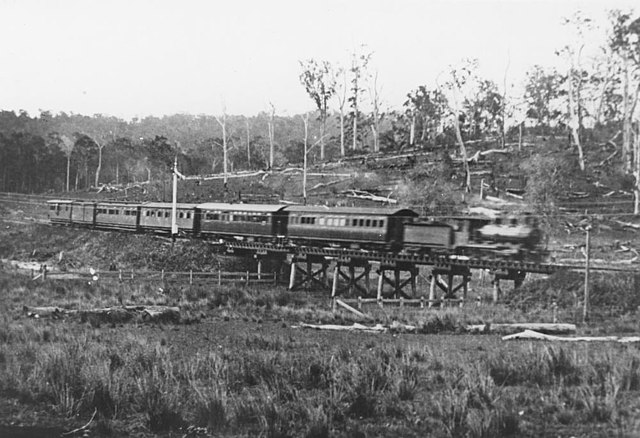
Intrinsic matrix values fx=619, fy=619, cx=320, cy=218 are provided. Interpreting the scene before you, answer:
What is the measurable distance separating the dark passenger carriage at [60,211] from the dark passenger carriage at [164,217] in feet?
19.8

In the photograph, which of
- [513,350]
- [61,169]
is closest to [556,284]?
[513,350]

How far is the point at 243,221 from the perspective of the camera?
2688cm

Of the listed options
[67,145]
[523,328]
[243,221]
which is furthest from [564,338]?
[67,145]

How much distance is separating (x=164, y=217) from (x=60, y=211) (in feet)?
30.1

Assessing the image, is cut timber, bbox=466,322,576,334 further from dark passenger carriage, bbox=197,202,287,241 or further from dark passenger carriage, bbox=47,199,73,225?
dark passenger carriage, bbox=47,199,73,225

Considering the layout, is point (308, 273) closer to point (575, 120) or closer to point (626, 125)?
point (575, 120)

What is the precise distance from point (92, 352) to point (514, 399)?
7339mm

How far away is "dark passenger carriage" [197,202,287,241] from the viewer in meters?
25.9

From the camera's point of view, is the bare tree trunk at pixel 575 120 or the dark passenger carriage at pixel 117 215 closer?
the bare tree trunk at pixel 575 120

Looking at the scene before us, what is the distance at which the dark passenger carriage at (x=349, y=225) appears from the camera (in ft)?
72.5

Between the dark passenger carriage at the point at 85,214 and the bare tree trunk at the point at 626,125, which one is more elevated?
the bare tree trunk at the point at 626,125

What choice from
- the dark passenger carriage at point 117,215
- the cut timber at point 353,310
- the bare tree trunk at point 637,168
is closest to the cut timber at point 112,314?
the cut timber at point 353,310

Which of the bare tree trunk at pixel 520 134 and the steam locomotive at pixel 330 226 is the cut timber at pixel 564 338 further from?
the bare tree trunk at pixel 520 134

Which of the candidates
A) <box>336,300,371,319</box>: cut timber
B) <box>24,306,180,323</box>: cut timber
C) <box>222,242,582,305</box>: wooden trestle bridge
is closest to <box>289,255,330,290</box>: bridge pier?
<box>222,242,582,305</box>: wooden trestle bridge
